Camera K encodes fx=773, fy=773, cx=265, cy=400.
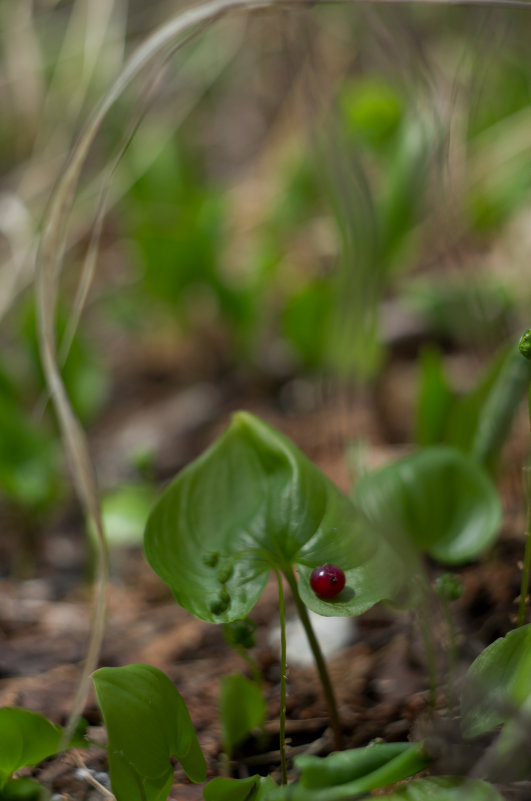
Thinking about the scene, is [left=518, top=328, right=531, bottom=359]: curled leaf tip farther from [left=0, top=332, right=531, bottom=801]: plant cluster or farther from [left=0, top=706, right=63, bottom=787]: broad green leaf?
[left=0, top=706, right=63, bottom=787]: broad green leaf

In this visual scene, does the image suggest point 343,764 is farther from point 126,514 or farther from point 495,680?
point 126,514

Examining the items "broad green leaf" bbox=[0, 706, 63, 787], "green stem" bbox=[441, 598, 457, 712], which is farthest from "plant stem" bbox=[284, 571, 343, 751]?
"broad green leaf" bbox=[0, 706, 63, 787]

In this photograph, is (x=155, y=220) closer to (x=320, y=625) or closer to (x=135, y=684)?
(x=320, y=625)

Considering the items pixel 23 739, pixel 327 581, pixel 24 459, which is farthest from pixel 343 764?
pixel 24 459

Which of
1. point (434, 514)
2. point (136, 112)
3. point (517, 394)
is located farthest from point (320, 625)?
point (136, 112)

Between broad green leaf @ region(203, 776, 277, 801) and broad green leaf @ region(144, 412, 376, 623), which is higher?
broad green leaf @ region(144, 412, 376, 623)

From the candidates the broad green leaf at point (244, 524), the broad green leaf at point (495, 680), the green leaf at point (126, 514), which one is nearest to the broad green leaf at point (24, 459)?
the green leaf at point (126, 514)

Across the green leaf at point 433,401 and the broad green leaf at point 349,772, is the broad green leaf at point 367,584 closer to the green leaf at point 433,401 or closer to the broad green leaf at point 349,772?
the broad green leaf at point 349,772
